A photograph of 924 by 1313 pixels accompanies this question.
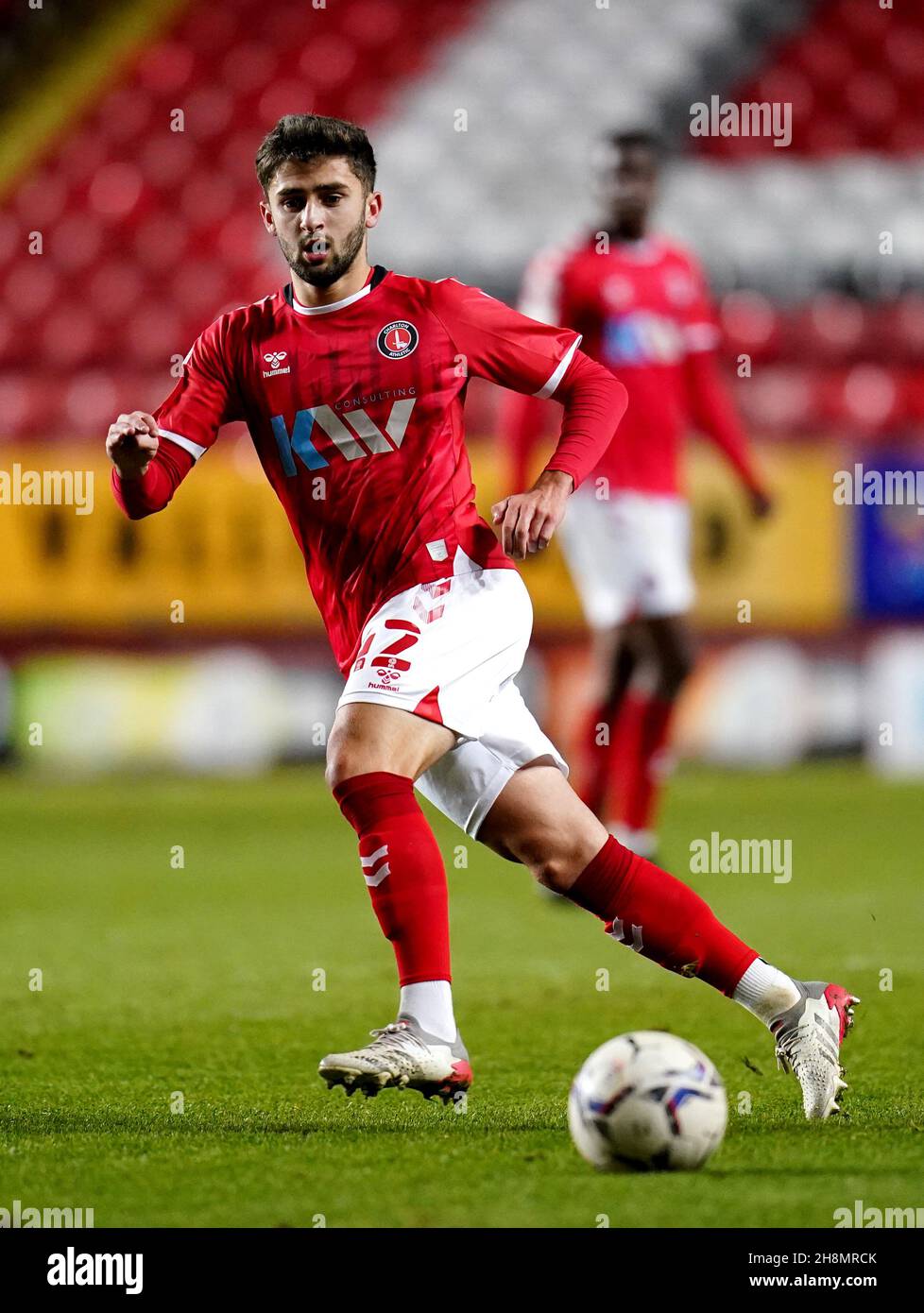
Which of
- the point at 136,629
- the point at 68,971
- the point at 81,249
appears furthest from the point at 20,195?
the point at 68,971

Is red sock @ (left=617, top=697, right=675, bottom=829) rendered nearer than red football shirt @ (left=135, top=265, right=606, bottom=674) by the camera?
No

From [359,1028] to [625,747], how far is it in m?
2.54

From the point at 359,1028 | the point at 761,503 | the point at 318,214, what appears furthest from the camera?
the point at 761,503

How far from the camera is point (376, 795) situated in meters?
3.22

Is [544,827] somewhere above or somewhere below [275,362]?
below

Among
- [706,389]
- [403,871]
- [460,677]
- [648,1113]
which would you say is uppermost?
[706,389]

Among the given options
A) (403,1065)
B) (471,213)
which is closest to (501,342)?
(403,1065)

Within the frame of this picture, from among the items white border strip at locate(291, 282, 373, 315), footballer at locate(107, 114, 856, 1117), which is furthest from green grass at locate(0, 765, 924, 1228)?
white border strip at locate(291, 282, 373, 315)

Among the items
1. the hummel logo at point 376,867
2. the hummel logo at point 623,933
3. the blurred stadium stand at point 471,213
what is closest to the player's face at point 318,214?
the hummel logo at point 376,867

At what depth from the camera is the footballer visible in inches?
128

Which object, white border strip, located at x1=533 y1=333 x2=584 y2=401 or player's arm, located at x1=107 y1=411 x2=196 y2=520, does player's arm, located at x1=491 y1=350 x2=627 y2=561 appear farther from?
player's arm, located at x1=107 y1=411 x2=196 y2=520

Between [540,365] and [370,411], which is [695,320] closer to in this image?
[540,365]

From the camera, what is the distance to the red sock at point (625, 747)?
21.4ft

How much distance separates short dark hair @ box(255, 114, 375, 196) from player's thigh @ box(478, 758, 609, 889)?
111cm
